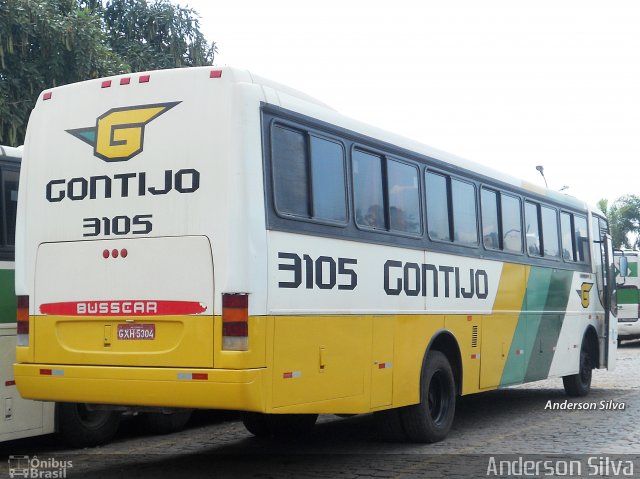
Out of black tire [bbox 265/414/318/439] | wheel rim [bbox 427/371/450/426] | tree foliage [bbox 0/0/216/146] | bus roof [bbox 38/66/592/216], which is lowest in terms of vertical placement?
black tire [bbox 265/414/318/439]

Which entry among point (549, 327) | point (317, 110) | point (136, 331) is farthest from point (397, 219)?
point (549, 327)

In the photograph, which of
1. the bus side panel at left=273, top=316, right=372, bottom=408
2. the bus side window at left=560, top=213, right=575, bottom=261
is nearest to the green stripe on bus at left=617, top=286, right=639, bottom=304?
the bus side window at left=560, top=213, right=575, bottom=261

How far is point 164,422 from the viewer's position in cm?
1130

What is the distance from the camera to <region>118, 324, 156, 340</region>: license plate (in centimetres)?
778

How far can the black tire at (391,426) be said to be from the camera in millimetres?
10125

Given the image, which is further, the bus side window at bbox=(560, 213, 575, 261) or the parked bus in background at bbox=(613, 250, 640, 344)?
the parked bus in background at bbox=(613, 250, 640, 344)

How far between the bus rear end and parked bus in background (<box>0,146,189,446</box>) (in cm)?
73

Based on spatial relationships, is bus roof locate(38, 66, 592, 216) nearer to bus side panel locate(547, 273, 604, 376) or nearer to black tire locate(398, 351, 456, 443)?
black tire locate(398, 351, 456, 443)

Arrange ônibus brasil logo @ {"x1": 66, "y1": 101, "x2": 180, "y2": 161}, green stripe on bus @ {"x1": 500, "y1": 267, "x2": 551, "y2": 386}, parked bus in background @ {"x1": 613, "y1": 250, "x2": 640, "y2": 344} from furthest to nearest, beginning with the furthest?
parked bus in background @ {"x1": 613, "y1": 250, "x2": 640, "y2": 344}
green stripe on bus @ {"x1": 500, "y1": 267, "x2": 551, "y2": 386}
ônibus brasil logo @ {"x1": 66, "y1": 101, "x2": 180, "y2": 161}

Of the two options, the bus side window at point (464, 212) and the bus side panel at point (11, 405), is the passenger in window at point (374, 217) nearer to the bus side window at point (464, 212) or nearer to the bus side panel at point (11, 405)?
the bus side window at point (464, 212)

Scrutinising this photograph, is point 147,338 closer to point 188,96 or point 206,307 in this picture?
point 206,307

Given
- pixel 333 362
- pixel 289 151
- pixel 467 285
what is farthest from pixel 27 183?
pixel 467 285

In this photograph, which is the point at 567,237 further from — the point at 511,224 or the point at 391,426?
the point at 391,426

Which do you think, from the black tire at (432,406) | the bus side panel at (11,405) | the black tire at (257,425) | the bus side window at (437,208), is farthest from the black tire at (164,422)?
the bus side window at (437,208)
